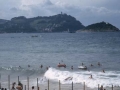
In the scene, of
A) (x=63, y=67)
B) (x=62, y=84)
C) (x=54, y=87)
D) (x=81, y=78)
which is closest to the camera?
(x=54, y=87)

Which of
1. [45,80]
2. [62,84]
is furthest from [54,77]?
[62,84]

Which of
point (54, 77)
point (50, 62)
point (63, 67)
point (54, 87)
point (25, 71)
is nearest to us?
point (54, 87)

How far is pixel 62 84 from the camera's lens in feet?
133

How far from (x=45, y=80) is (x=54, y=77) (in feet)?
13.5

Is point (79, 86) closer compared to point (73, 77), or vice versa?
point (79, 86)

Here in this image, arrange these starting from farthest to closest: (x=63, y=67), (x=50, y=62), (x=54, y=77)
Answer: (x=50, y=62)
(x=63, y=67)
(x=54, y=77)

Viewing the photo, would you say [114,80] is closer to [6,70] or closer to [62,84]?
[62,84]

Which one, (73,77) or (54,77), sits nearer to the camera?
(73,77)

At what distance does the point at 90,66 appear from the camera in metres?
59.3

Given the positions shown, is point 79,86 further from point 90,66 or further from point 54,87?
point 90,66

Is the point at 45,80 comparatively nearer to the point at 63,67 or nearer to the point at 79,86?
the point at 79,86

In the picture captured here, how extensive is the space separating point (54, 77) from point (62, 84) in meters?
7.12

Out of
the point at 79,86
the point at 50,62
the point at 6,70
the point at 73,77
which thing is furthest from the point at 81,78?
the point at 50,62

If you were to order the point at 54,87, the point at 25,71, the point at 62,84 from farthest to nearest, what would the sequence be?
the point at 25,71 → the point at 62,84 → the point at 54,87
